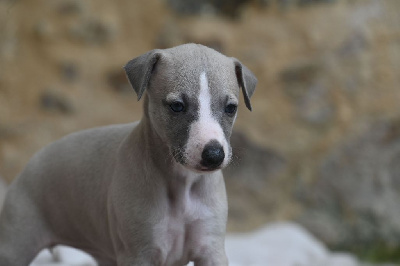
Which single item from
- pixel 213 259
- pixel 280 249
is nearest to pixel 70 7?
pixel 280 249

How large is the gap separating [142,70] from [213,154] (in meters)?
0.59

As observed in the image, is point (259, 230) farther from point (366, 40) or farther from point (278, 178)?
point (366, 40)

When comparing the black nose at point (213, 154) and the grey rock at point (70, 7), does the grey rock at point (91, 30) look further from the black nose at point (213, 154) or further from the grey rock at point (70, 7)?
the black nose at point (213, 154)

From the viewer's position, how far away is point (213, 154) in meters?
2.82

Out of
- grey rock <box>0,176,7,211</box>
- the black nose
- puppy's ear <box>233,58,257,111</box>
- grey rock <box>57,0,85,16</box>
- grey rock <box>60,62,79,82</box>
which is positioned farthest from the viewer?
grey rock <box>60,62,79,82</box>

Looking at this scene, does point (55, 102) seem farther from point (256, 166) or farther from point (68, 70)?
point (256, 166)

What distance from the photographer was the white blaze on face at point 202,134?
2855 mm

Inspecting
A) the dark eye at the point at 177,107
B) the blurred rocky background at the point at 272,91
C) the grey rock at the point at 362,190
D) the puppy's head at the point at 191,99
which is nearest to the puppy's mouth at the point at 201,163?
the puppy's head at the point at 191,99

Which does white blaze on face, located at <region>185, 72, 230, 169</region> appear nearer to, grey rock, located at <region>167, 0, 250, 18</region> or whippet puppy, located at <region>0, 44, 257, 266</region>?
whippet puppy, located at <region>0, 44, 257, 266</region>

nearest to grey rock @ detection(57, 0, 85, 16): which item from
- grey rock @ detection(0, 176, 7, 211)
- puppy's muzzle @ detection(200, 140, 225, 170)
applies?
grey rock @ detection(0, 176, 7, 211)

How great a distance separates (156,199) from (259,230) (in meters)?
3.43

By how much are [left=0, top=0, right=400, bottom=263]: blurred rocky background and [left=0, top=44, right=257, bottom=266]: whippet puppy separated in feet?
9.07

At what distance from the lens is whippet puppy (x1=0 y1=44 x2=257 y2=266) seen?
2.98 metres

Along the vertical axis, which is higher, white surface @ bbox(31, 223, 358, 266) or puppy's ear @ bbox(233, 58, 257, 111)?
puppy's ear @ bbox(233, 58, 257, 111)
